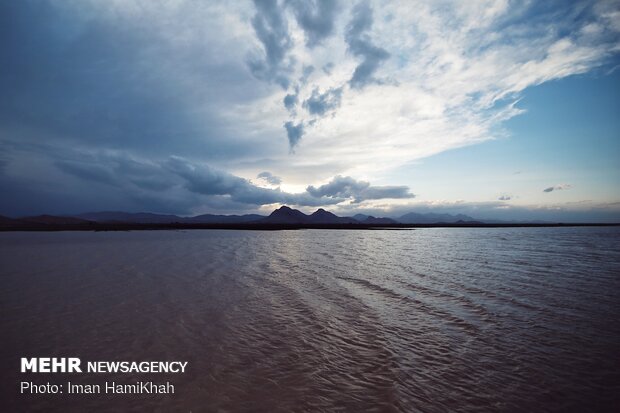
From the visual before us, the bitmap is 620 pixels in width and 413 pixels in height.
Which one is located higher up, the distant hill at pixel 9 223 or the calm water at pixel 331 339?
the distant hill at pixel 9 223

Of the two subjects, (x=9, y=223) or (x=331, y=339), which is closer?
(x=331, y=339)

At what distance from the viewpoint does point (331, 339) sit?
10.1 metres

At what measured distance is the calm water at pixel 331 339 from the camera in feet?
21.8

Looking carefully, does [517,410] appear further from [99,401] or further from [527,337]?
[99,401]

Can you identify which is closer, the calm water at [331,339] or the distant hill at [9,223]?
the calm water at [331,339]

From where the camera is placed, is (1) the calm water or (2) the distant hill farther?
(2) the distant hill

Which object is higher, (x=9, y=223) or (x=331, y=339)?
(x=9, y=223)

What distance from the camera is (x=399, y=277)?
69.6 feet

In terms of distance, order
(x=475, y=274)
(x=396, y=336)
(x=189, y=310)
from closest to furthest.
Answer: (x=396, y=336), (x=189, y=310), (x=475, y=274)

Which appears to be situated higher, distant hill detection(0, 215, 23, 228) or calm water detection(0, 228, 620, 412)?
distant hill detection(0, 215, 23, 228)

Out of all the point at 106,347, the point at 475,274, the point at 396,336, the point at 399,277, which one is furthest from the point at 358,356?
the point at 475,274

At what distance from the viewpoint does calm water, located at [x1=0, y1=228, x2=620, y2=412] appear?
6637 millimetres

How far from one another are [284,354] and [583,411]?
25.0 feet

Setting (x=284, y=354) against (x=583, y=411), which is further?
(x=284, y=354)
